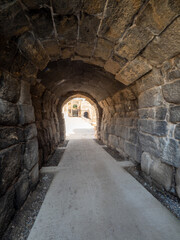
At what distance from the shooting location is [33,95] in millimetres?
2688

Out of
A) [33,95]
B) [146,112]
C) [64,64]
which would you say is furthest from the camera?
[33,95]

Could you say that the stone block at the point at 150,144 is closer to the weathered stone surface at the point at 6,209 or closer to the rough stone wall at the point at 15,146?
the rough stone wall at the point at 15,146

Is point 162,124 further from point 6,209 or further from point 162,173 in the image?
point 6,209

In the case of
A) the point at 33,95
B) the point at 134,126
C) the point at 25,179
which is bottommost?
the point at 25,179

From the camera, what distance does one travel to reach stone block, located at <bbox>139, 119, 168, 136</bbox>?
171 centimetres

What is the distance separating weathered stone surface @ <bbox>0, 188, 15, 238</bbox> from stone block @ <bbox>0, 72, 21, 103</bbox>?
1.14m

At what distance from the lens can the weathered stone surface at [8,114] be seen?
1208 millimetres

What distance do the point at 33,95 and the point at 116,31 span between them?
2294 millimetres

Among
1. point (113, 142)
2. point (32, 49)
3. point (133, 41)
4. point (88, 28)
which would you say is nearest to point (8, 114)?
point (32, 49)

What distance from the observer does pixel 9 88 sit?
52.1 inches

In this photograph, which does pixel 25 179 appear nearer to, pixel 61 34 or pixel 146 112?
pixel 61 34

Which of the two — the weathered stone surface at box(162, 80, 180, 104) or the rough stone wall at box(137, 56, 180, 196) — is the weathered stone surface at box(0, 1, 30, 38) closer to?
the rough stone wall at box(137, 56, 180, 196)

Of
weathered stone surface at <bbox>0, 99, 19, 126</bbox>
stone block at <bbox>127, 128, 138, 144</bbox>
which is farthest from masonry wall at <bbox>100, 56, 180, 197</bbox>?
weathered stone surface at <bbox>0, 99, 19, 126</bbox>

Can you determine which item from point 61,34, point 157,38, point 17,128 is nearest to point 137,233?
point 17,128
